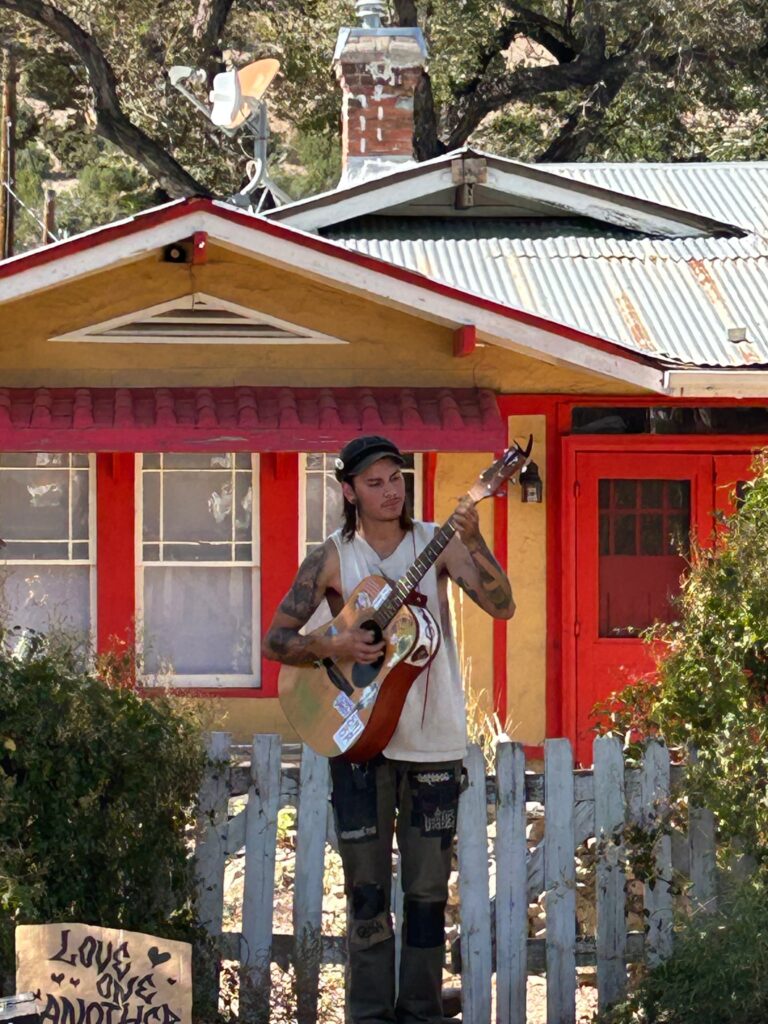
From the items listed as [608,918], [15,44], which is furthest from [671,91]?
[608,918]

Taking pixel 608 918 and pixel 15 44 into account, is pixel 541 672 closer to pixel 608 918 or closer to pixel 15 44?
pixel 608 918

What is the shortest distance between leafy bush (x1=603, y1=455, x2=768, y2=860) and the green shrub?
0.91ft

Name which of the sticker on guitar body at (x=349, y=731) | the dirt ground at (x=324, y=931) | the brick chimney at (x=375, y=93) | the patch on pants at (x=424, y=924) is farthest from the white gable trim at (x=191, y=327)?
the patch on pants at (x=424, y=924)

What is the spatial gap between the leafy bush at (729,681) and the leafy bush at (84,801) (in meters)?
1.65

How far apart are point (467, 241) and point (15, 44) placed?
15.4 m

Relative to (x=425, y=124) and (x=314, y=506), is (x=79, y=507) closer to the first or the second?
(x=314, y=506)

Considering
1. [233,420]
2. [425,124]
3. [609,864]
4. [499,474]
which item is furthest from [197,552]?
[425,124]

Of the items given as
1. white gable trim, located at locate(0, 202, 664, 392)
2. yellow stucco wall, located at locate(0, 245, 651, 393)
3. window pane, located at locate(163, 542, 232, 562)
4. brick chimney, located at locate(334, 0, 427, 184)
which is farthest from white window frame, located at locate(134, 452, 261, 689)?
brick chimney, located at locate(334, 0, 427, 184)

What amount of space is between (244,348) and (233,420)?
2.41ft

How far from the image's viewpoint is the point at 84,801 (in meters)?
4.72

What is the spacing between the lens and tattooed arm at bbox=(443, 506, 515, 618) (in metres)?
4.76

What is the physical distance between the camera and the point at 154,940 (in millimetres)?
4227

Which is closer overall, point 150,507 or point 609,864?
point 609,864

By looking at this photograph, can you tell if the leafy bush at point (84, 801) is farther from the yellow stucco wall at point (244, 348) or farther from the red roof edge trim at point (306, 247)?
the yellow stucco wall at point (244, 348)
